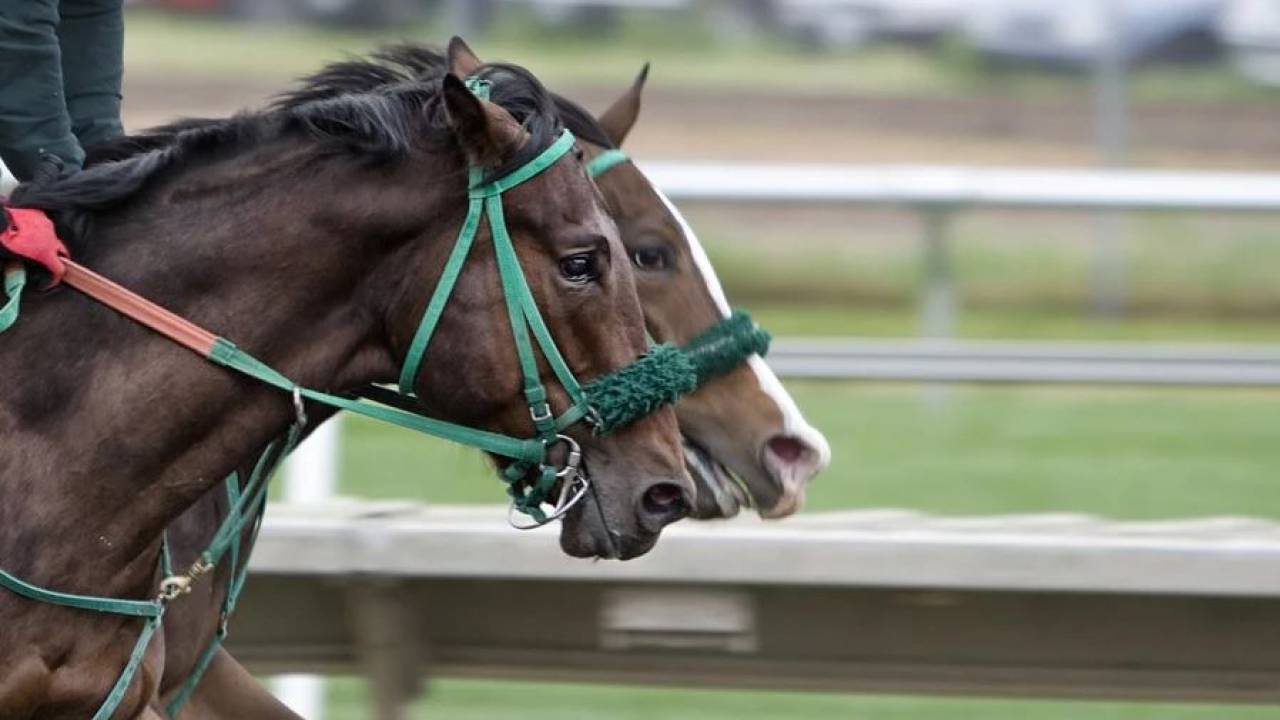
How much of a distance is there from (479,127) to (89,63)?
1.07 metres

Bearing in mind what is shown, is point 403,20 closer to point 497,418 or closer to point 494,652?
point 494,652

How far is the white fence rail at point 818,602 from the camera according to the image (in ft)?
14.8

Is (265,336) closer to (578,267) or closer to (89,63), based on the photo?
(578,267)

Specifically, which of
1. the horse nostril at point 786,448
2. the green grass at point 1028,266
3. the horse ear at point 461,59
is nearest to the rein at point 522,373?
the horse ear at point 461,59

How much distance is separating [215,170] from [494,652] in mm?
1682

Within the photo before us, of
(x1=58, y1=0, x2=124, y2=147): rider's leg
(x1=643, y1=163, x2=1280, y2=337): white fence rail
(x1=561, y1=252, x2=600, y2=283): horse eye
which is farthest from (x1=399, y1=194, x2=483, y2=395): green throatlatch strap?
(x1=643, y1=163, x2=1280, y2=337): white fence rail

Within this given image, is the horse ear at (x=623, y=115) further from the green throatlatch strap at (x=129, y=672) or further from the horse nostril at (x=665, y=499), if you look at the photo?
the green throatlatch strap at (x=129, y=672)

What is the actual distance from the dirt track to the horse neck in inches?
442

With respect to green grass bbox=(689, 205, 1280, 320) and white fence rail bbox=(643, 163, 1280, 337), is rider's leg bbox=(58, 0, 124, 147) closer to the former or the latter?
white fence rail bbox=(643, 163, 1280, 337)

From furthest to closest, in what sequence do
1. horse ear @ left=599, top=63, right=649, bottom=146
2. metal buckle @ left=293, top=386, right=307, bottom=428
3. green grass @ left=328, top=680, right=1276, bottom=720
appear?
green grass @ left=328, top=680, right=1276, bottom=720
horse ear @ left=599, top=63, right=649, bottom=146
metal buckle @ left=293, top=386, right=307, bottom=428

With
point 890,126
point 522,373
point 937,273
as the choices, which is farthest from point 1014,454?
point 890,126

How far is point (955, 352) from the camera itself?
7.54 metres

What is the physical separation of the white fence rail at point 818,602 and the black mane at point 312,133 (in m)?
1.28

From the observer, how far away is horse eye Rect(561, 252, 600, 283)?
3.37 metres
